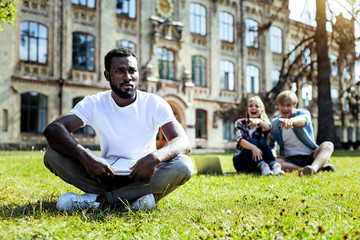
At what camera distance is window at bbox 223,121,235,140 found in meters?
26.0

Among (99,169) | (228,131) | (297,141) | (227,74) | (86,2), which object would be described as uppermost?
(86,2)

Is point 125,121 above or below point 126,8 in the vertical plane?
below

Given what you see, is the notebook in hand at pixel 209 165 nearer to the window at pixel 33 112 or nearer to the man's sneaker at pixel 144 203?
the man's sneaker at pixel 144 203

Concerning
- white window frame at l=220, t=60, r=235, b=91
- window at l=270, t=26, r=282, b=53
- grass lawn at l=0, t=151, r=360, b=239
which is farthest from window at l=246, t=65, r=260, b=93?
grass lawn at l=0, t=151, r=360, b=239

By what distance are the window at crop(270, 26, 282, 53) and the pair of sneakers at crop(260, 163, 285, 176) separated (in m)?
24.5

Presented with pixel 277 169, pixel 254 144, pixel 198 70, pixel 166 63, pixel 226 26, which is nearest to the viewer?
pixel 277 169

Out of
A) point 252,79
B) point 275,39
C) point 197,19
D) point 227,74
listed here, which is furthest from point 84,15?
point 275,39

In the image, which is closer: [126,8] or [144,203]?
[144,203]

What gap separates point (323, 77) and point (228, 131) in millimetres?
9494

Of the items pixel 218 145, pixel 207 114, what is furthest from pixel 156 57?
pixel 218 145

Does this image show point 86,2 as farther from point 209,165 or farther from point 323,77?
point 209,165

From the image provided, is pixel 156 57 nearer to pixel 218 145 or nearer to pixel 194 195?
pixel 218 145

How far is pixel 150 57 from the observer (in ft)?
73.4

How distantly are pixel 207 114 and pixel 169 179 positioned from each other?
854 inches
